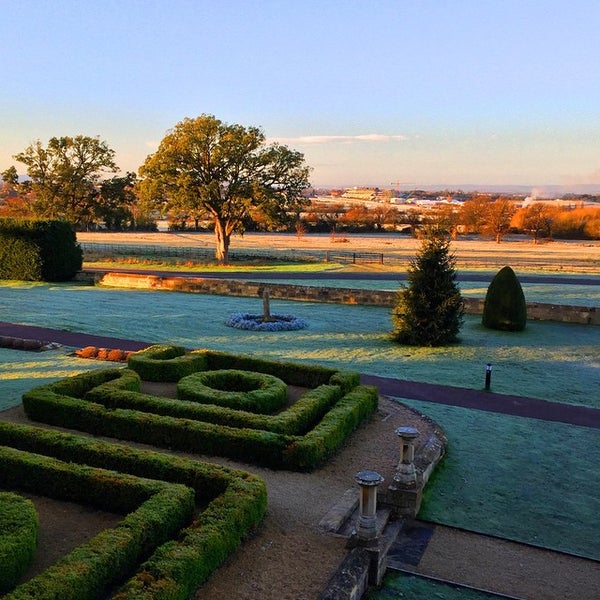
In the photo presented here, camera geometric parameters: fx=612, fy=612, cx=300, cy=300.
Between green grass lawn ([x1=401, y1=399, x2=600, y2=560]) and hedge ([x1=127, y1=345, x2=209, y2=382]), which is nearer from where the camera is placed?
green grass lawn ([x1=401, y1=399, x2=600, y2=560])

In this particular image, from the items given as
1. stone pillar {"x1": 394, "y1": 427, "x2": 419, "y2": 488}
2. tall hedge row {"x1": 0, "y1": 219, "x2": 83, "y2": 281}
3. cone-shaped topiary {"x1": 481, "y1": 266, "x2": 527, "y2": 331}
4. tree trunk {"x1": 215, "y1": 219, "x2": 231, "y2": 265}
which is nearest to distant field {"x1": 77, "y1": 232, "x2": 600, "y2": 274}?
tree trunk {"x1": 215, "y1": 219, "x2": 231, "y2": 265}

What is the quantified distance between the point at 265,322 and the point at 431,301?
6913 millimetres

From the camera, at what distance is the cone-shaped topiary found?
25.0m

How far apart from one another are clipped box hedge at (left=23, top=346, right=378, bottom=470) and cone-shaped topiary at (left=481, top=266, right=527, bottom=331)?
40.5ft

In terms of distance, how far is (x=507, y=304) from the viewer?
25047 mm

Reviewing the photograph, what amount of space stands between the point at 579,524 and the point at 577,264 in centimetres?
4766

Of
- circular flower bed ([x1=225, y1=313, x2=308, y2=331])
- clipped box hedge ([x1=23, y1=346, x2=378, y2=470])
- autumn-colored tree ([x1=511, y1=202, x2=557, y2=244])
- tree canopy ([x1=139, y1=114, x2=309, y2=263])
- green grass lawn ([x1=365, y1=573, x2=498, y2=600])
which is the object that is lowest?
green grass lawn ([x1=365, y1=573, x2=498, y2=600])

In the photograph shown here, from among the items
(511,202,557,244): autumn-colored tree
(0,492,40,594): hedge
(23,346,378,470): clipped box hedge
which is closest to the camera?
(0,492,40,594): hedge

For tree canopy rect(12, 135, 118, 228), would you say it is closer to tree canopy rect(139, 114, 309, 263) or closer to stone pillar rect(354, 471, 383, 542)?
tree canopy rect(139, 114, 309, 263)

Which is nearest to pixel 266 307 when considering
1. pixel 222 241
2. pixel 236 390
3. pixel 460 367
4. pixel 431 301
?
pixel 431 301

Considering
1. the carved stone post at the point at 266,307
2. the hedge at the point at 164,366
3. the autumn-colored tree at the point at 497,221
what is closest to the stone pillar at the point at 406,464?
the hedge at the point at 164,366

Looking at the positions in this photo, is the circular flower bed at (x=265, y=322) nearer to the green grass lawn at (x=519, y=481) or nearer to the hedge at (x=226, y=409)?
the hedge at (x=226, y=409)

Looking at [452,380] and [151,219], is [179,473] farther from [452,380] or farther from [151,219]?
[151,219]

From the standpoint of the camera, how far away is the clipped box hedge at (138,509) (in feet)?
23.1
